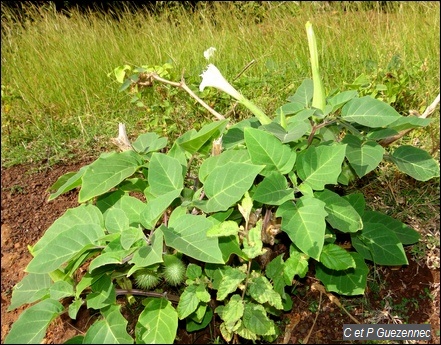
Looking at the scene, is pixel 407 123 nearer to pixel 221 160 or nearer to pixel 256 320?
pixel 221 160

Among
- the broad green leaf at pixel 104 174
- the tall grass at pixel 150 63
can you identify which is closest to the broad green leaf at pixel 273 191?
the broad green leaf at pixel 104 174

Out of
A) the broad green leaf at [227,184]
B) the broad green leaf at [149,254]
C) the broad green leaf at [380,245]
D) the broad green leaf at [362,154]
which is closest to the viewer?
the broad green leaf at [149,254]

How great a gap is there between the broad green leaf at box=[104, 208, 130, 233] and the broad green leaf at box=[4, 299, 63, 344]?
25 cm

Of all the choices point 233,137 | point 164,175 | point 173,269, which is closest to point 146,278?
point 173,269

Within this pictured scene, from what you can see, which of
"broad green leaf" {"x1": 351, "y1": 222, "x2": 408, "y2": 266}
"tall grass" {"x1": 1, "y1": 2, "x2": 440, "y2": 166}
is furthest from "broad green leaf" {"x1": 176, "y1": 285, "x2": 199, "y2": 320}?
"tall grass" {"x1": 1, "y1": 2, "x2": 440, "y2": 166}

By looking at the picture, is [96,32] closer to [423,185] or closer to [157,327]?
[423,185]

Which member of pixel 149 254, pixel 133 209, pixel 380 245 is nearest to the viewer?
pixel 149 254

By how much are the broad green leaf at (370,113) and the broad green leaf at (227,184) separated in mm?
340

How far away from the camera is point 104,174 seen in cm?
150

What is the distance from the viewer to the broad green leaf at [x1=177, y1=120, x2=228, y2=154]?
149 cm

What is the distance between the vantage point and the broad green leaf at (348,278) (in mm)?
1492

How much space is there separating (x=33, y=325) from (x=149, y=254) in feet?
1.20

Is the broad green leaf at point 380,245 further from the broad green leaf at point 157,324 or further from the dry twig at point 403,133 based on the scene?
the broad green leaf at point 157,324

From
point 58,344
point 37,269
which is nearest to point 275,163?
point 37,269
